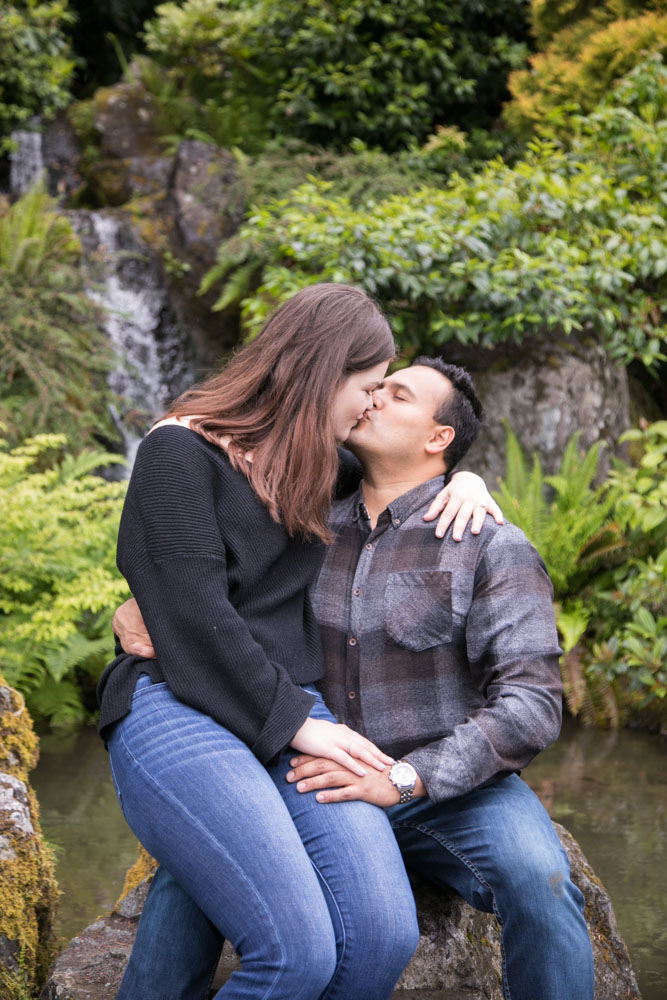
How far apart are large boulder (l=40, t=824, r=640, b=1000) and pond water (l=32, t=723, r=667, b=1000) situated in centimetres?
48

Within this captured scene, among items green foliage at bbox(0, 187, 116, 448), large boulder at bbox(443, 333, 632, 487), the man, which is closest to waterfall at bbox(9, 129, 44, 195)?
green foliage at bbox(0, 187, 116, 448)

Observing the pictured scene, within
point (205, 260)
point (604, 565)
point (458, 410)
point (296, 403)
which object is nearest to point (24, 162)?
point (205, 260)

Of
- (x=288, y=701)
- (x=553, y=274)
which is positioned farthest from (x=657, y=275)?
(x=288, y=701)

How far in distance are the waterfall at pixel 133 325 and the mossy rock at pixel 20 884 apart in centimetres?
474

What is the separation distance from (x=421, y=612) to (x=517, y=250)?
3810 mm

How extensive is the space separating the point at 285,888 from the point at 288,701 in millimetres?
387

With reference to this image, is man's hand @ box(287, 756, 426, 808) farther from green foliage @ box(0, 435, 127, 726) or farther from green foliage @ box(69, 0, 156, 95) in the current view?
green foliage @ box(69, 0, 156, 95)

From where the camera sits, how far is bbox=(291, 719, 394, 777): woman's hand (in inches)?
77.5

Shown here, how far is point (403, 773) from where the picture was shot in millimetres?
2000

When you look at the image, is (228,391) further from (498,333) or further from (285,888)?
(498,333)

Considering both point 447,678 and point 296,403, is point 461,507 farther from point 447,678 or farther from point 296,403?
point 296,403

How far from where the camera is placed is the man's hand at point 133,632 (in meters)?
2.02

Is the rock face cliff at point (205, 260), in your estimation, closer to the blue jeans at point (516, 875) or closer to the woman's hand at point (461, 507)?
the woman's hand at point (461, 507)

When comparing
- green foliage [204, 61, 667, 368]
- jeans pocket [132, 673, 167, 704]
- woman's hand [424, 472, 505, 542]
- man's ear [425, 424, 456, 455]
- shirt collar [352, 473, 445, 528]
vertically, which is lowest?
green foliage [204, 61, 667, 368]
